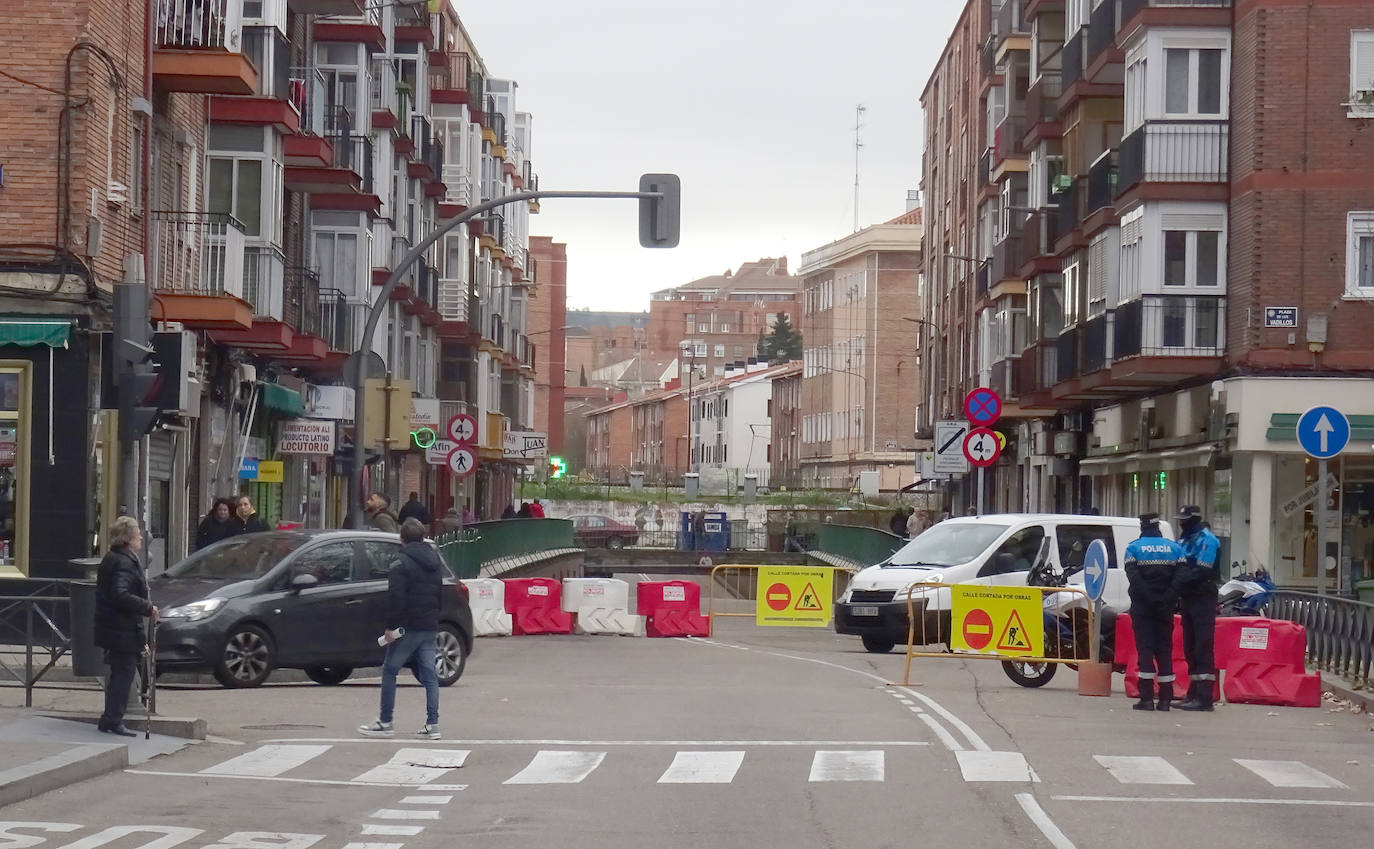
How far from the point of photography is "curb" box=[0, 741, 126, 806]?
1166 centimetres

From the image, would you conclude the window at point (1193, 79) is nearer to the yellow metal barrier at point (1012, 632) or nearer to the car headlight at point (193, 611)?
the yellow metal barrier at point (1012, 632)

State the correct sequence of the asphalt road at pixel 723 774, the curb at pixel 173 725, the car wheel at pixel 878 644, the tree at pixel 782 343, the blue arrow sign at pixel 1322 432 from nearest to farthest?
the asphalt road at pixel 723 774, the curb at pixel 173 725, the blue arrow sign at pixel 1322 432, the car wheel at pixel 878 644, the tree at pixel 782 343

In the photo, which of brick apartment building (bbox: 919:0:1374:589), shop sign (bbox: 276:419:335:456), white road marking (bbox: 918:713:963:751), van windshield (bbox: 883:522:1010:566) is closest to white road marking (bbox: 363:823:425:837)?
white road marking (bbox: 918:713:963:751)

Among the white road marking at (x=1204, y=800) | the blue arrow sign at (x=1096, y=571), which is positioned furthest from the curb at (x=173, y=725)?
the blue arrow sign at (x=1096, y=571)

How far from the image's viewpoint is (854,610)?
26375mm

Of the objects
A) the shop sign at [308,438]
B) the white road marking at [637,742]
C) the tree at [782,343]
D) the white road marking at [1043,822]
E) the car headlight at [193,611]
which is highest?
the tree at [782,343]

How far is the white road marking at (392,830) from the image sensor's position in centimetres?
1060

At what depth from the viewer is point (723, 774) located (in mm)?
13320

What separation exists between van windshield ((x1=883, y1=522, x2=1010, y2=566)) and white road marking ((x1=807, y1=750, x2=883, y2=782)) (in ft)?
38.4

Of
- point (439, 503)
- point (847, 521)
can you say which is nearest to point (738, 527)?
point (847, 521)

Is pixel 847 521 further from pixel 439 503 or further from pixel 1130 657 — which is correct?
pixel 1130 657

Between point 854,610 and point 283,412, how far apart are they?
44.7ft

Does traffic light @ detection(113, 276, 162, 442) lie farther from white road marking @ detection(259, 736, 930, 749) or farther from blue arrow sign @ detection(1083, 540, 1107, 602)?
blue arrow sign @ detection(1083, 540, 1107, 602)

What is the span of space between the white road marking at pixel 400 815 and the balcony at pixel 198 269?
1610 cm
